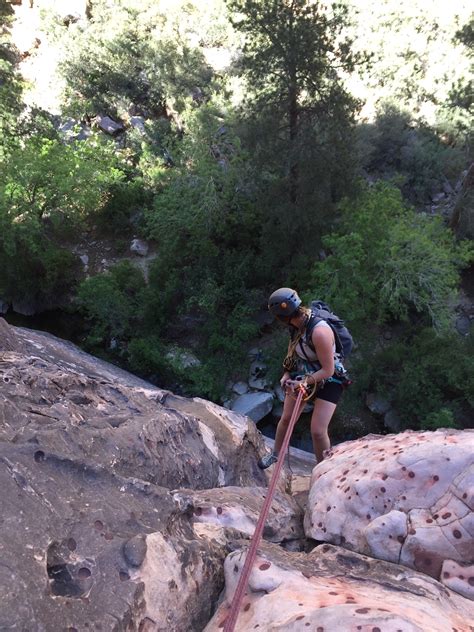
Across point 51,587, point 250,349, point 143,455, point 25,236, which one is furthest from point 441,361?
point 25,236

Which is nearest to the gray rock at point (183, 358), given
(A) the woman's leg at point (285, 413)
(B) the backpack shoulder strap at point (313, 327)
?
(A) the woman's leg at point (285, 413)

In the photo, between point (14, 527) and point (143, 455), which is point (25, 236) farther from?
point (14, 527)

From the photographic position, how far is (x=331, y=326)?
3965 millimetres

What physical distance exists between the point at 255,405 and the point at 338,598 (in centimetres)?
987

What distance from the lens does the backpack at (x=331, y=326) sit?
381 cm

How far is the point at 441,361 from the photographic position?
417 inches

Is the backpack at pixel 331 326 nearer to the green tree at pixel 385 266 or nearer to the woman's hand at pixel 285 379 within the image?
the woman's hand at pixel 285 379

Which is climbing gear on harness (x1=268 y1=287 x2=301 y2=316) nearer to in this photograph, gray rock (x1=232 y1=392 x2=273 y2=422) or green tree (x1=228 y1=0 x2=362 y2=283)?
green tree (x1=228 y1=0 x2=362 y2=283)

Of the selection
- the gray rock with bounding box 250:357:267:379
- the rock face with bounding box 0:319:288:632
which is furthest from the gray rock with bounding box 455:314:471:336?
the rock face with bounding box 0:319:288:632

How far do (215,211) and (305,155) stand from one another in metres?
3.35

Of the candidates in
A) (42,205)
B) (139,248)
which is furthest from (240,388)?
(42,205)

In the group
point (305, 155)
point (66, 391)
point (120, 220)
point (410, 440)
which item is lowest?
point (66, 391)

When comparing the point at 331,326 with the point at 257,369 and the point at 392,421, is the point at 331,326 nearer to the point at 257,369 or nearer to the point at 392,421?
the point at 392,421

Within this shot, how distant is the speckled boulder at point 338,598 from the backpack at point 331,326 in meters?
1.68
